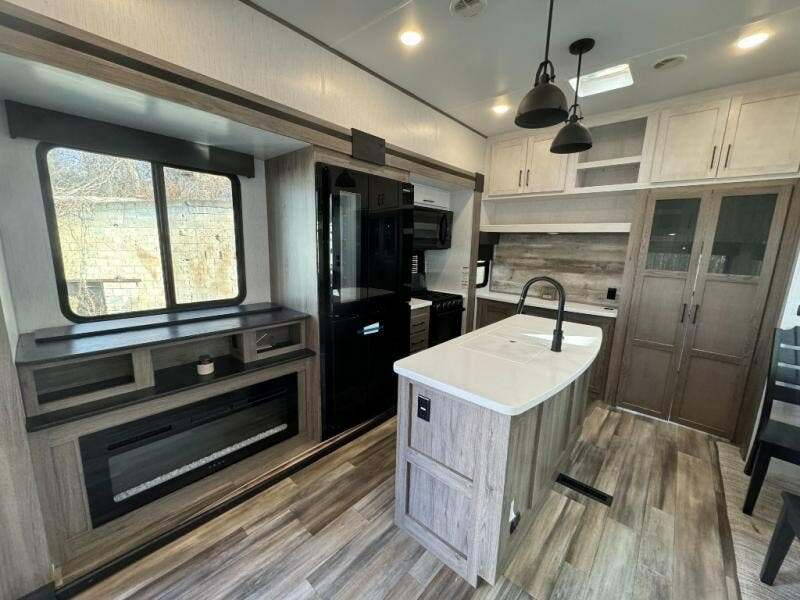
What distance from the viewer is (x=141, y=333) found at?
173 centimetres

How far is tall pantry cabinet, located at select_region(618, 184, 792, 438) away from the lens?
243 centimetres

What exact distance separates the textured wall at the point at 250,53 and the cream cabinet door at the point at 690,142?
2.17 metres

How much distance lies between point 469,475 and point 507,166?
3.34m

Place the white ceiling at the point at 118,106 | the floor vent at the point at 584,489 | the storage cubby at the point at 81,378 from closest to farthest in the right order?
the white ceiling at the point at 118,106, the storage cubby at the point at 81,378, the floor vent at the point at 584,489

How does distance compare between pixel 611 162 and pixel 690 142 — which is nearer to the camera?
pixel 690 142

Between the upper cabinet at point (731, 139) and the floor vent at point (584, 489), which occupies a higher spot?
the upper cabinet at point (731, 139)

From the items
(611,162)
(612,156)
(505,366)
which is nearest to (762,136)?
(611,162)

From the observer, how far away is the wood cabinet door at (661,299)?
2688mm

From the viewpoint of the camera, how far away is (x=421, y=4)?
1652 millimetres

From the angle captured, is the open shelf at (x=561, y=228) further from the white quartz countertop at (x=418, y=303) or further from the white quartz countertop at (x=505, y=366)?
the white quartz countertop at (x=505, y=366)

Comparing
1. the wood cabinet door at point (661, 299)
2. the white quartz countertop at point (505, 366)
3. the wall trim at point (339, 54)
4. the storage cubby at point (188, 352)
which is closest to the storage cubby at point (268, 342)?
the storage cubby at point (188, 352)

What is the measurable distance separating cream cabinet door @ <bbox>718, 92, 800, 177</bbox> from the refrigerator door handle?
2.99 meters

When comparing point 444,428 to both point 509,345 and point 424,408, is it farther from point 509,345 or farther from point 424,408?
point 509,345

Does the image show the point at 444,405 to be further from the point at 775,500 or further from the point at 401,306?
the point at 775,500
